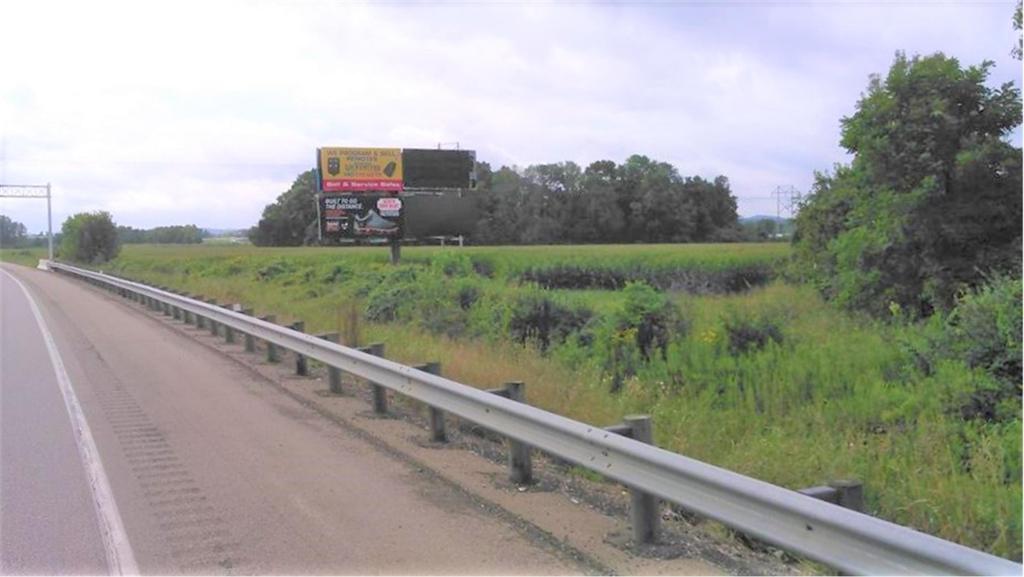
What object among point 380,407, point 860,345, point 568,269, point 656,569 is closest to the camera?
point 656,569

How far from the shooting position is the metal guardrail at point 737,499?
3.50m

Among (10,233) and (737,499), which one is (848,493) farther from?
(10,233)

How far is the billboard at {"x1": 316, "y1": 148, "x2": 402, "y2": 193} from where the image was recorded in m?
38.1

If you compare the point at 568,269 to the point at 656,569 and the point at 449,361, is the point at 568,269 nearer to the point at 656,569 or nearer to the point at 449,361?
the point at 449,361

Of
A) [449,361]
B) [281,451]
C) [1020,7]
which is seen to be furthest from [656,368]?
[1020,7]

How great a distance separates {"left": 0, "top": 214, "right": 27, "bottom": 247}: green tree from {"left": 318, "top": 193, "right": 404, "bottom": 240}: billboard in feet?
280

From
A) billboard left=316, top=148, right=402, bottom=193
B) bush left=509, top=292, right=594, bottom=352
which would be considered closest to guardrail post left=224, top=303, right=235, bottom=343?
bush left=509, top=292, right=594, bottom=352

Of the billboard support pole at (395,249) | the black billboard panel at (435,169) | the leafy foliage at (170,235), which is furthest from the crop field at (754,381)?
the leafy foliage at (170,235)

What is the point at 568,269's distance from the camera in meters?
44.2

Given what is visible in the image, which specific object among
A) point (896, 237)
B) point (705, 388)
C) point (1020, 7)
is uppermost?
point (1020, 7)

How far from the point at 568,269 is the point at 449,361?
109ft

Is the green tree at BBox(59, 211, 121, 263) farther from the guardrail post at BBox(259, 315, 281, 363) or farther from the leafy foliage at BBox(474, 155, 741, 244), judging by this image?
the guardrail post at BBox(259, 315, 281, 363)

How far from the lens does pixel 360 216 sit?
38.8 m

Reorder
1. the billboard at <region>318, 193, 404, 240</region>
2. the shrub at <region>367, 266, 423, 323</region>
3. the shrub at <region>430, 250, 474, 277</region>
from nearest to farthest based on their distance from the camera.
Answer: the shrub at <region>367, 266, 423, 323</region>, the shrub at <region>430, 250, 474, 277</region>, the billboard at <region>318, 193, 404, 240</region>
